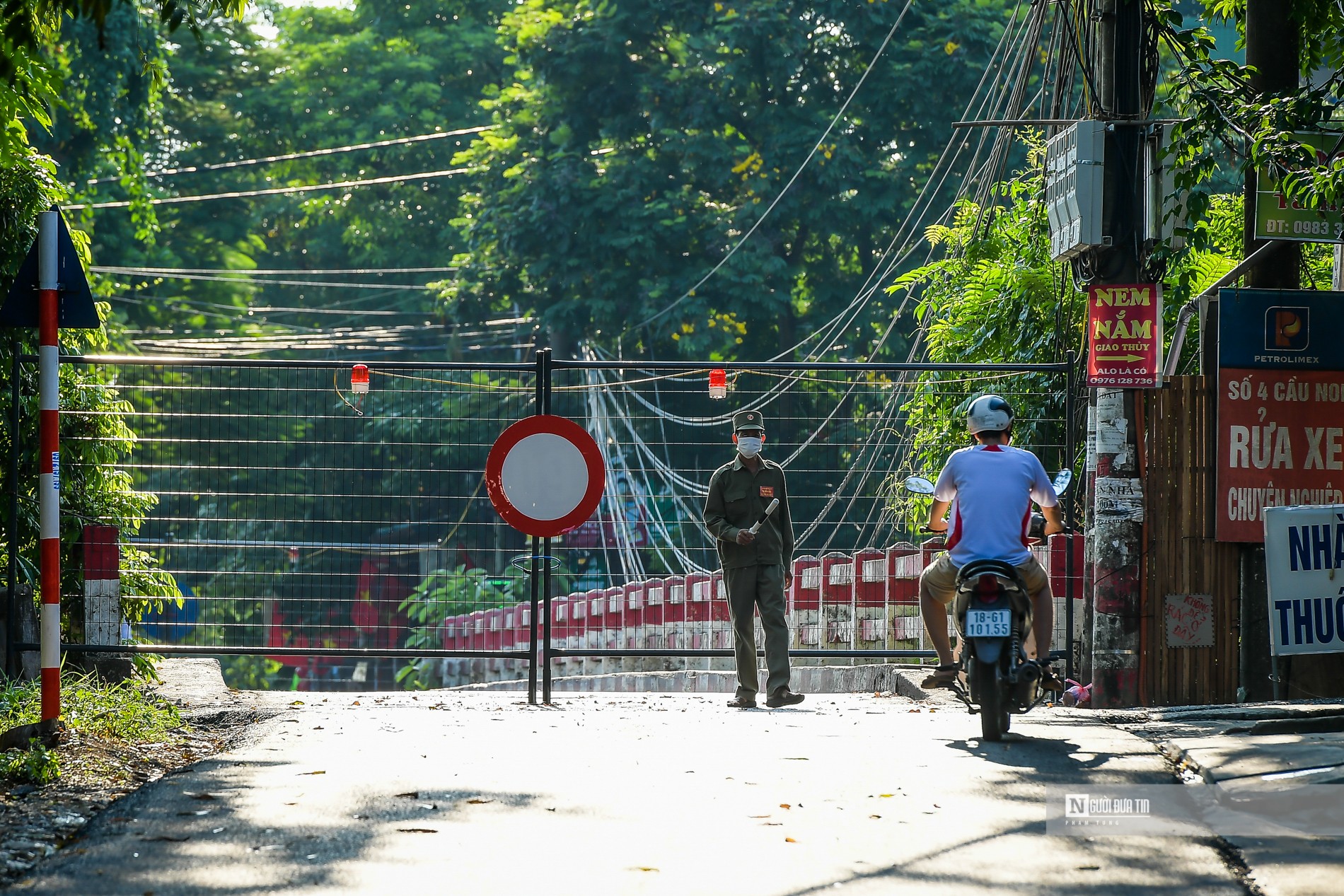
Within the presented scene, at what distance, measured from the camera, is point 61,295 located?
7.44 metres

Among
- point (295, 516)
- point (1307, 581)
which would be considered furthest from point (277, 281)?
point (1307, 581)

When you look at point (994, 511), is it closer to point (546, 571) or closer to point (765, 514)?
point (765, 514)

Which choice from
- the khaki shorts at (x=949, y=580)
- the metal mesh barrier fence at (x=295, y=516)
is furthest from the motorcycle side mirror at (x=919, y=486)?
the metal mesh barrier fence at (x=295, y=516)

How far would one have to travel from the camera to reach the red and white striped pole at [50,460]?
719 cm

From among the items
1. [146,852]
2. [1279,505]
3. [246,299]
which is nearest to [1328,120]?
[1279,505]

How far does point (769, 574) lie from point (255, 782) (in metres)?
4.81

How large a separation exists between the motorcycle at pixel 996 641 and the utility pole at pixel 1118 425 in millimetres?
2143

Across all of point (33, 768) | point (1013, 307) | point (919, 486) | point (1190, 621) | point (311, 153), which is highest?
point (311, 153)

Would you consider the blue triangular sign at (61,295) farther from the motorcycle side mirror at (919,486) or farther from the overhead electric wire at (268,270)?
the overhead electric wire at (268,270)

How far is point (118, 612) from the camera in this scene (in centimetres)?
1109

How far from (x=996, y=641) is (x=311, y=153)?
34.7 meters

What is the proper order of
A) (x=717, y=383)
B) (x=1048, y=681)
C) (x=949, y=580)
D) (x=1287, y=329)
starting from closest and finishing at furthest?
(x=1048, y=681), (x=949, y=580), (x=1287, y=329), (x=717, y=383)

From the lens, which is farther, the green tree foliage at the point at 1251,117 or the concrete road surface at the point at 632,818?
the green tree foliage at the point at 1251,117

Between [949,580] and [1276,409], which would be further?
[1276,409]
